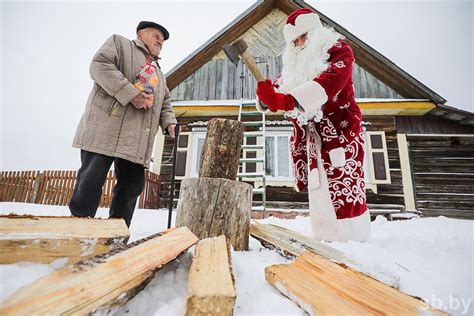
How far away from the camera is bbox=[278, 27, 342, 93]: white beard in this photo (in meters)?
1.75

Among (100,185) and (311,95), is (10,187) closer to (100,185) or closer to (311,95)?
(100,185)

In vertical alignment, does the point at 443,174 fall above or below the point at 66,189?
above

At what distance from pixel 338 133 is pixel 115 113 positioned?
1.66 metres

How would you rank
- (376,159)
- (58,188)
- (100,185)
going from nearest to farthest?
(100,185), (376,159), (58,188)

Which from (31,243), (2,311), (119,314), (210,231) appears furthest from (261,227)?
(2,311)

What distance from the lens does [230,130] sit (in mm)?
1677

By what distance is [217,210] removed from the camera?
1.42m

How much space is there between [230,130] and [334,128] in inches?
30.9

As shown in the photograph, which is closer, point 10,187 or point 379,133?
point 379,133

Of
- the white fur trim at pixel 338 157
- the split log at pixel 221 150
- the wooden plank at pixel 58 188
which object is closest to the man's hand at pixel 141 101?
the split log at pixel 221 150

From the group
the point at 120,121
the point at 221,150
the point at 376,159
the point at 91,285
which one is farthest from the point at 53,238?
the point at 376,159

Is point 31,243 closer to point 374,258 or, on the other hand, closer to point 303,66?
point 374,258

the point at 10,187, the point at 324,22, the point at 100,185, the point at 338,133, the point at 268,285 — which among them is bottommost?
the point at 268,285

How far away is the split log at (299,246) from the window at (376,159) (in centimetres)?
524
